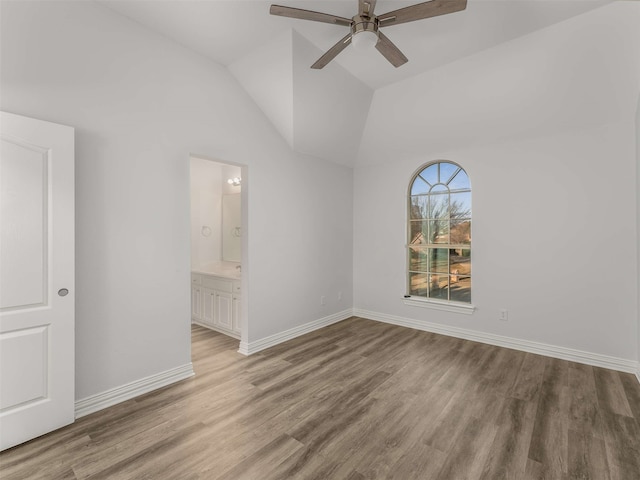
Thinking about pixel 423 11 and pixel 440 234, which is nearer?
pixel 423 11

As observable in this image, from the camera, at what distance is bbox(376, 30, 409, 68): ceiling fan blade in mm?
2162

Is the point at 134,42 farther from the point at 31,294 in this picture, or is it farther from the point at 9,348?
the point at 9,348

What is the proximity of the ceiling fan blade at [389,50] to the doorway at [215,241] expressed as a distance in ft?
8.02

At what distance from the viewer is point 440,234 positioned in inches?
172

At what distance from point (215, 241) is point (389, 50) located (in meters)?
4.04

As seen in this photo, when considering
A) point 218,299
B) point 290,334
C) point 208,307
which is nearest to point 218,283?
point 218,299

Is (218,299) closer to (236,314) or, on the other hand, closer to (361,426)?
(236,314)

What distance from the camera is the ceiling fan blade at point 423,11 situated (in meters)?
1.85

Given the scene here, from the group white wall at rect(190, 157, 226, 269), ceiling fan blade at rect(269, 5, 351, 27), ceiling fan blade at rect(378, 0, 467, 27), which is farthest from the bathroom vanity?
ceiling fan blade at rect(378, 0, 467, 27)

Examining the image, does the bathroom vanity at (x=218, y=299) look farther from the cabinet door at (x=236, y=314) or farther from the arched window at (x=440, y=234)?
the arched window at (x=440, y=234)

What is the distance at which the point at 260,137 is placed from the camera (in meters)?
3.59

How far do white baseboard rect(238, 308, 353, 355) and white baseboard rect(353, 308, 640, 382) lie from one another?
0.62 metres

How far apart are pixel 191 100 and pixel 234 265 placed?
2.67 meters

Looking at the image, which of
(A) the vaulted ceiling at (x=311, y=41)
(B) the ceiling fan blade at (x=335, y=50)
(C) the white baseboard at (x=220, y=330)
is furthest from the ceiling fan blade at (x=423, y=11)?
(C) the white baseboard at (x=220, y=330)
